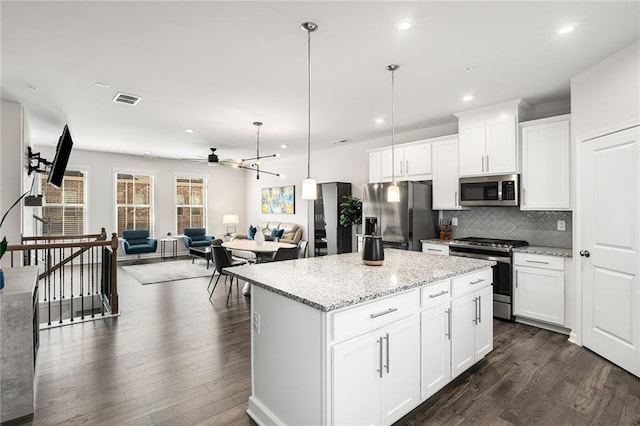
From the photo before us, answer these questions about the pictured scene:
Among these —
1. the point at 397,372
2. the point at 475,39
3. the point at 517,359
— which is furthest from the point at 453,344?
the point at 475,39

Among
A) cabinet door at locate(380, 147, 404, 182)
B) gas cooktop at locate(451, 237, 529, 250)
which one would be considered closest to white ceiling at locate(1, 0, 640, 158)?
cabinet door at locate(380, 147, 404, 182)

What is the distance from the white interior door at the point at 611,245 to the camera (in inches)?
109

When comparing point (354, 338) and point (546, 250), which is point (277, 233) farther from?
point (354, 338)

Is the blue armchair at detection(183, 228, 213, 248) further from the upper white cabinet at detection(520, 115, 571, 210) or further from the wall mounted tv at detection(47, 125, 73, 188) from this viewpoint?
the upper white cabinet at detection(520, 115, 571, 210)

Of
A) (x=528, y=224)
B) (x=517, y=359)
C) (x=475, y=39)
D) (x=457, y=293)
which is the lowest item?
(x=517, y=359)

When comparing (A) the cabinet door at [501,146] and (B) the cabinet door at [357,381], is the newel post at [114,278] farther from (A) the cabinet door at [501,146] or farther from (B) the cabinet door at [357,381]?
(A) the cabinet door at [501,146]

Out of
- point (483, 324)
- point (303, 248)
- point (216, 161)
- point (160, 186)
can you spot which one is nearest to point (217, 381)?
point (483, 324)

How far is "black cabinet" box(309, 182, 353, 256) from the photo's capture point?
6.62 m

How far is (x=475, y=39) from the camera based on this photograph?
106 inches

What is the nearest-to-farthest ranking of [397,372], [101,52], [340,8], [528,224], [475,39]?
1. [397,372]
2. [340,8]
3. [475,39]
4. [101,52]
5. [528,224]

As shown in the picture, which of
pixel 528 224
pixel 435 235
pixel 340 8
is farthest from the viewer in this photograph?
pixel 435 235

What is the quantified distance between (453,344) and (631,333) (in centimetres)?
163

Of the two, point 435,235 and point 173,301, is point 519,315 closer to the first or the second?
point 435,235

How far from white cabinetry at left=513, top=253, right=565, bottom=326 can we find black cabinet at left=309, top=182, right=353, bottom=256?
3297 mm
